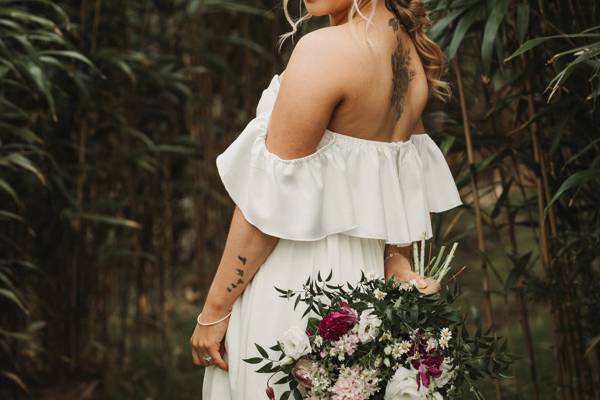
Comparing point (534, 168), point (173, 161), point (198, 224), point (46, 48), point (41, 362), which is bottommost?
point (41, 362)

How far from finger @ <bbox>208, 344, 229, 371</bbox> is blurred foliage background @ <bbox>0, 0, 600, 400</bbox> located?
843 millimetres

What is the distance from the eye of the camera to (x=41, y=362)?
3.65 m

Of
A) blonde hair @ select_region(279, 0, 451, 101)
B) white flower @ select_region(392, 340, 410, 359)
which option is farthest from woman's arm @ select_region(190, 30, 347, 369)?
white flower @ select_region(392, 340, 410, 359)

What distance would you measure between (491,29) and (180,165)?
8.48 ft

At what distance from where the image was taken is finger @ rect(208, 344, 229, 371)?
5.55ft

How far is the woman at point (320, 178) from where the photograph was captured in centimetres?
151

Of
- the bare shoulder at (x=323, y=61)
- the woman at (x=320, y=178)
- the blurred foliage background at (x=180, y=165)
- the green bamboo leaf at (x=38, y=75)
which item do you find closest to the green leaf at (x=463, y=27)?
the blurred foliage background at (x=180, y=165)

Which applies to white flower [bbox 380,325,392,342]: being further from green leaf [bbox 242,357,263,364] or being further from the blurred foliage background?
the blurred foliage background

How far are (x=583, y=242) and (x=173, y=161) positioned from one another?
2.51 meters

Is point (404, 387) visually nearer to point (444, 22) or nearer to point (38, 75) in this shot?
point (444, 22)

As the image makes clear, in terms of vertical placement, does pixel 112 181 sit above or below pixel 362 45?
below

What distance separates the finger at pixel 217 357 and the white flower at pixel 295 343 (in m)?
0.27

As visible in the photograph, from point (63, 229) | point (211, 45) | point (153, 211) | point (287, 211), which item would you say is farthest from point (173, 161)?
point (287, 211)

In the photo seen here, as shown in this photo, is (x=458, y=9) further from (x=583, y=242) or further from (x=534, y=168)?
(x=583, y=242)
